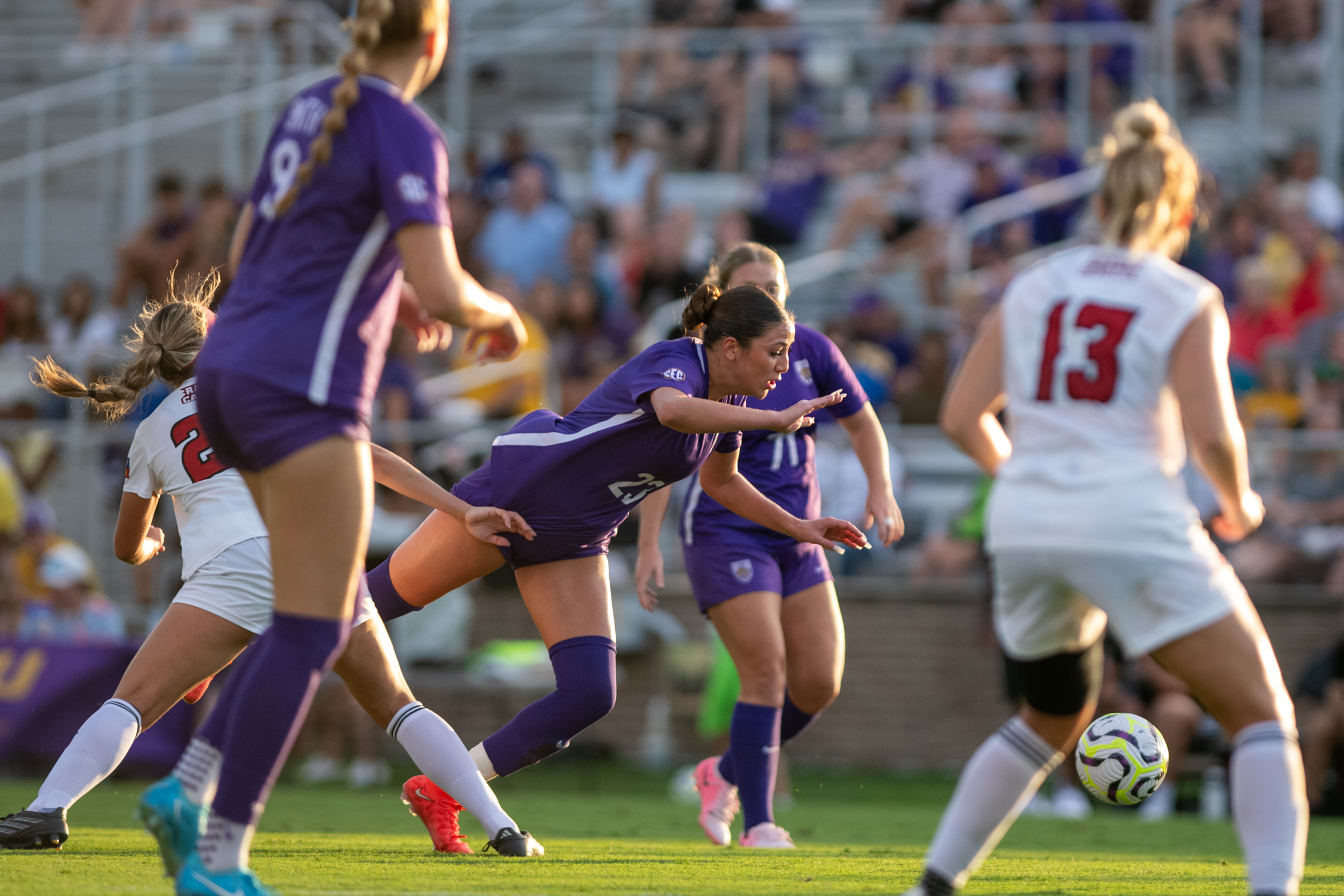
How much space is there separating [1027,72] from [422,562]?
12280 millimetres

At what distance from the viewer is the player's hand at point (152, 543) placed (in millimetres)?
5543

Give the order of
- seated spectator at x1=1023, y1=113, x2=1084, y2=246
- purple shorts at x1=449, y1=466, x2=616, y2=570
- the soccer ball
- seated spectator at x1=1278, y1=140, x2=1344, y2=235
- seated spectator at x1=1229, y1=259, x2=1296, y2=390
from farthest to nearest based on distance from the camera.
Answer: seated spectator at x1=1023, y1=113, x2=1084, y2=246, seated spectator at x1=1278, y1=140, x2=1344, y2=235, seated spectator at x1=1229, y1=259, x2=1296, y2=390, the soccer ball, purple shorts at x1=449, y1=466, x2=616, y2=570

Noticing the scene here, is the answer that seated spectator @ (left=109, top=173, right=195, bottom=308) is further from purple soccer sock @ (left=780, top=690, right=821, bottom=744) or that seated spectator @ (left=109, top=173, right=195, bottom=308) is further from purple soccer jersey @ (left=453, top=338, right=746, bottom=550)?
purple soccer jersey @ (left=453, top=338, right=746, bottom=550)

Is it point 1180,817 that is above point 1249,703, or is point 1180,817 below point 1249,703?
below

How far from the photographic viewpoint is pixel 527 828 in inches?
307

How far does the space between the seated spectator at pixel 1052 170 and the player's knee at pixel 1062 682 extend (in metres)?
11.2

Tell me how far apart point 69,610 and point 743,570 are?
7.17m

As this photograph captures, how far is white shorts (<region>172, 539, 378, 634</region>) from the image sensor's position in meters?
5.44

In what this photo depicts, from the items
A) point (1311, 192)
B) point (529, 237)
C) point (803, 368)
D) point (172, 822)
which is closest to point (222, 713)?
point (172, 822)

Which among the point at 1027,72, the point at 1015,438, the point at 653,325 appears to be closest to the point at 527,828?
the point at 1015,438

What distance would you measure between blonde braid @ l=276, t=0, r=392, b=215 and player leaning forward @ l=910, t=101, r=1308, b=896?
1668 millimetres

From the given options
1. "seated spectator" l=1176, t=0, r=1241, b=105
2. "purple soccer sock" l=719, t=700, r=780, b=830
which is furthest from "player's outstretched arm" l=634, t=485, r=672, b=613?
"seated spectator" l=1176, t=0, r=1241, b=105

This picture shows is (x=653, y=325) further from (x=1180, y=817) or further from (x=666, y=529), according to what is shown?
(x=1180, y=817)

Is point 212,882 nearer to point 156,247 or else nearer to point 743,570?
point 743,570
